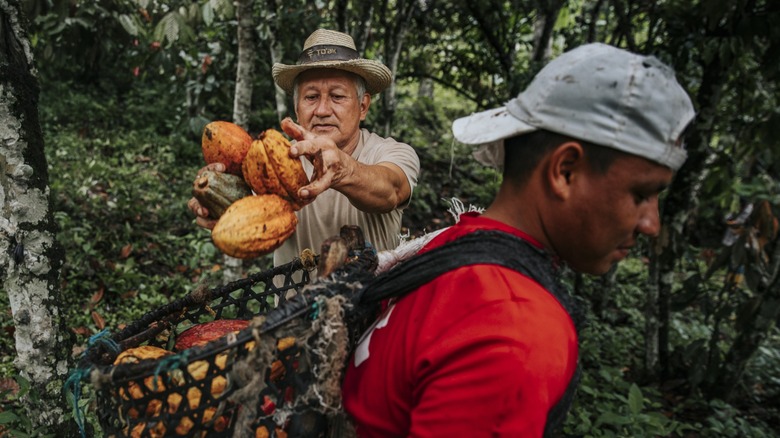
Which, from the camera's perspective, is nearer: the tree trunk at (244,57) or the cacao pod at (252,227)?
the cacao pod at (252,227)

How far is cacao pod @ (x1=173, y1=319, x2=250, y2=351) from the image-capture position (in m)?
1.24

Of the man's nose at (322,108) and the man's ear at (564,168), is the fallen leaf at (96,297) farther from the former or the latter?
the man's ear at (564,168)

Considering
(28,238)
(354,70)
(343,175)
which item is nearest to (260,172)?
(343,175)

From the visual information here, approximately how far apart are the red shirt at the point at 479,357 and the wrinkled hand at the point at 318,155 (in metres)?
0.41

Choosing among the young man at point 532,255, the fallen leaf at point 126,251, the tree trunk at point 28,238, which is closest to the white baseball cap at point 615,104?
the young man at point 532,255

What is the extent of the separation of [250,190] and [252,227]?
0.22m

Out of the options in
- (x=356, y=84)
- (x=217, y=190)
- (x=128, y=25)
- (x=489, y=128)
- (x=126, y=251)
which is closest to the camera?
(x=489, y=128)

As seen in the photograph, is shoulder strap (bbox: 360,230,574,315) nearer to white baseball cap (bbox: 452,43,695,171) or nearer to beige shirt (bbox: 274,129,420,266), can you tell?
white baseball cap (bbox: 452,43,695,171)

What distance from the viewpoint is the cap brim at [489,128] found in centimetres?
98

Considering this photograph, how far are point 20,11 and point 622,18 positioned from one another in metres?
3.83

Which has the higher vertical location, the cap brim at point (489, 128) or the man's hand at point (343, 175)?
the cap brim at point (489, 128)

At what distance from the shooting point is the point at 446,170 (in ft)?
24.9

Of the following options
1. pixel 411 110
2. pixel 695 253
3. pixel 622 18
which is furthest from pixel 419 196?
pixel 411 110

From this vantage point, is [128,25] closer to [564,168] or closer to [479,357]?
[564,168]
